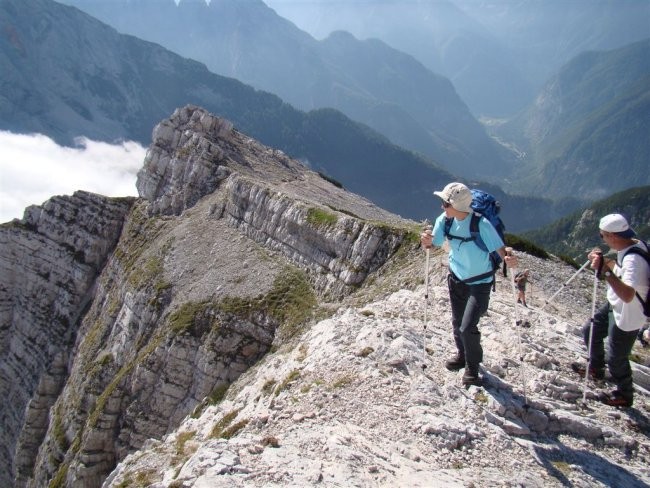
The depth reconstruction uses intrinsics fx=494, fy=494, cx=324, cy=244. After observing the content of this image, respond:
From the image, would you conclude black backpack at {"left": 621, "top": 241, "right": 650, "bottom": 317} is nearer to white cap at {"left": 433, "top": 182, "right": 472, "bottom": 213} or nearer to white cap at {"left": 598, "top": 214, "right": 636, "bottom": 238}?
white cap at {"left": 598, "top": 214, "right": 636, "bottom": 238}

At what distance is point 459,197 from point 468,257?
1535 millimetres

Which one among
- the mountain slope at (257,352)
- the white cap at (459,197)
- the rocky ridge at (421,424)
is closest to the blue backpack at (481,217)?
the white cap at (459,197)

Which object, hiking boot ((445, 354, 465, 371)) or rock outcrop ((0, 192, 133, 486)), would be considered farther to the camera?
rock outcrop ((0, 192, 133, 486))

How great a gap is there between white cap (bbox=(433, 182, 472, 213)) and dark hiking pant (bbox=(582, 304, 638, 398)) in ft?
17.2

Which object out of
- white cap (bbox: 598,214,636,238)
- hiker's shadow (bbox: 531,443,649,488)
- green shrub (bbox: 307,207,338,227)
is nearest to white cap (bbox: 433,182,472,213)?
white cap (bbox: 598,214,636,238)

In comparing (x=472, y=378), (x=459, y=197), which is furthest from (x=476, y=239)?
(x=472, y=378)

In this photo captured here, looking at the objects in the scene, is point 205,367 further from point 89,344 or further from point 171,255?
point 89,344

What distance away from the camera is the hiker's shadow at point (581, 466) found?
1093cm

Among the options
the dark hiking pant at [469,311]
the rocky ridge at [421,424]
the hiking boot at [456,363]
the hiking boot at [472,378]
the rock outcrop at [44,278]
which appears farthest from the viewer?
the rock outcrop at [44,278]

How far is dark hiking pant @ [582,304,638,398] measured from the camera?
1263 cm

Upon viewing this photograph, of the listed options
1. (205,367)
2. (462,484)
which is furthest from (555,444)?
(205,367)

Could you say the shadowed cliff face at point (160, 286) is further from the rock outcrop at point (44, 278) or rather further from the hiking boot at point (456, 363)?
the hiking boot at point (456, 363)

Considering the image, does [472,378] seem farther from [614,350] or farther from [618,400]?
[618,400]

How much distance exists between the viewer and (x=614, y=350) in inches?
504
